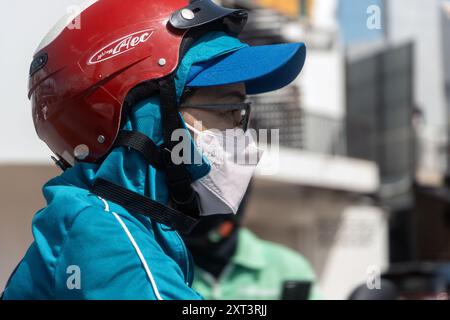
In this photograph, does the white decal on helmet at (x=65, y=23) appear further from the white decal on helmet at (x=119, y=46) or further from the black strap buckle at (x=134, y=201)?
the black strap buckle at (x=134, y=201)

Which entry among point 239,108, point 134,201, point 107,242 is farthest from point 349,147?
point 107,242

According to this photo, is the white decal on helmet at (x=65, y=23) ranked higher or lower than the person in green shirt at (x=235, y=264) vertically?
higher

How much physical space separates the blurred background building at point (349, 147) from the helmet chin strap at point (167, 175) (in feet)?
13.7

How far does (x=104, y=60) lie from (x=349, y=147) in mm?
12873

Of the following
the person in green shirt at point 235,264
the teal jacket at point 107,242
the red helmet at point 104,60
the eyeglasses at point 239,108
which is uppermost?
the red helmet at point 104,60

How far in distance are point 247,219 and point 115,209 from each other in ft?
36.4

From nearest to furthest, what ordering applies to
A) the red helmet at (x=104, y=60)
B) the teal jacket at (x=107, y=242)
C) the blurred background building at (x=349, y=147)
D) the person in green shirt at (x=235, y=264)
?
the teal jacket at (x=107, y=242), the red helmet at (x=104, y=60), the person in green shirt at (x=235, y=264), the blurred background building at (x=349, y=147)

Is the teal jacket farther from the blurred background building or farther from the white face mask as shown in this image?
the blurred background building

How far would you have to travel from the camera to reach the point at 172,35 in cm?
178

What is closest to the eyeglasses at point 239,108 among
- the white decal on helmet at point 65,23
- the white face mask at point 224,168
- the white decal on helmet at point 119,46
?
the white face mask at point 224,168

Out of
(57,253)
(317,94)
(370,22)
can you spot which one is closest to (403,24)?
(317,94)

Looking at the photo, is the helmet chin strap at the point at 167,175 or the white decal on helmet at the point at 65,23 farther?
the white decal on helmet at the point at 65,23

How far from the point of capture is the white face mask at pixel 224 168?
1832 millimetres

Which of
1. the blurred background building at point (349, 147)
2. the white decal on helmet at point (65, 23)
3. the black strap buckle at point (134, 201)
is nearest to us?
the black strap buckle at point (134, 201)
